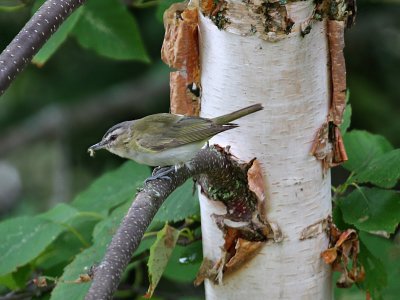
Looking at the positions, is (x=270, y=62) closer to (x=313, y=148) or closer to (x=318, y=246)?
(x=313, y=148)

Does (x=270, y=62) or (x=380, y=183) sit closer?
(x=270, y=62)

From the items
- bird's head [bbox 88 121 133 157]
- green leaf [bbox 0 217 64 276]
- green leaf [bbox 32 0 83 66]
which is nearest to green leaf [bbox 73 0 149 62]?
green leaf [bbox 32 0 83 66]

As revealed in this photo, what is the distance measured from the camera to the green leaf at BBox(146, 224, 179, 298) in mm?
2047

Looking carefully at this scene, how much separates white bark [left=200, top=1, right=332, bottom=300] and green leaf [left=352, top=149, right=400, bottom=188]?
0.61 feet

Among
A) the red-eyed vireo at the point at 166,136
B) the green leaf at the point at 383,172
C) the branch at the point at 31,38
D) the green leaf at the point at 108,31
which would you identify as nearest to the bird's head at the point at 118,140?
the red-eyed vireo at the point at 166,136

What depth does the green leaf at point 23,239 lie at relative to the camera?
2.49m

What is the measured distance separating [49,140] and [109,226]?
10.4 ft

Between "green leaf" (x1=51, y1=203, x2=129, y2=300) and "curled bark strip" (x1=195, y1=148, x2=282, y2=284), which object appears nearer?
"curled bark strip" (x1=195, y1=148, x2=282, y2=284)

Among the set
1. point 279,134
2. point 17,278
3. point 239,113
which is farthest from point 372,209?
point 17,278

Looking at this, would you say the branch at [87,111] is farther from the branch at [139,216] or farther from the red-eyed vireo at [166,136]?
the branch at [139,216]

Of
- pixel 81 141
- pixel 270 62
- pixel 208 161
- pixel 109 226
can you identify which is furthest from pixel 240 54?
pixel 81 141

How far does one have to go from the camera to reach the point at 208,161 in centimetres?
200

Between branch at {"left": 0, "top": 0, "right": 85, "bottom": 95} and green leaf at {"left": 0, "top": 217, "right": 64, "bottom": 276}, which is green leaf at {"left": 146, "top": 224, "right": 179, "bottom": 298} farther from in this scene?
branch at {"left": 0, "top": 0, "right": 85, "bottom": 95}

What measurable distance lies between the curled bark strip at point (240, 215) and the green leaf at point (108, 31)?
37.3 inches
